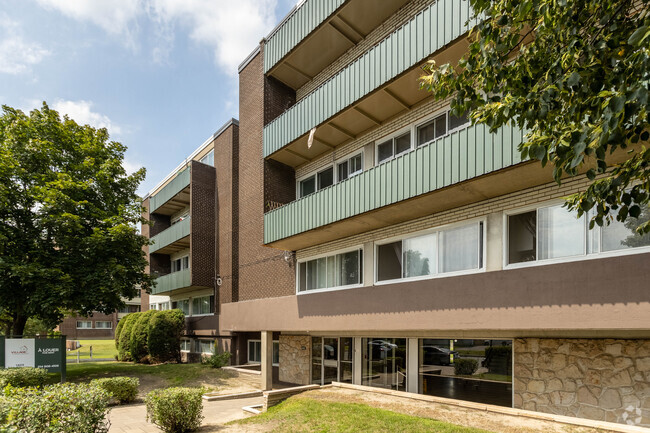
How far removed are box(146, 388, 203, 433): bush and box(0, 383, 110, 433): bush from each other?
1.79m

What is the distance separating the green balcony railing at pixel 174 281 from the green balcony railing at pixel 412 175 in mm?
12226

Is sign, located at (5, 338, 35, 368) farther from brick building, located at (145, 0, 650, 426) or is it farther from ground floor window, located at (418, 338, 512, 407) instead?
ground floor window, located at (418, 338, 512, 407)

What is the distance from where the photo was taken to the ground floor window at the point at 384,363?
43.9 feet

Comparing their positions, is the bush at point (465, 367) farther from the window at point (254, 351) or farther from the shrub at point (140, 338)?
the shrub at point (140, 338)

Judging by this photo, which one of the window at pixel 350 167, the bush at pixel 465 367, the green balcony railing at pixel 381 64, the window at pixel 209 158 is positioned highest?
the window at pixel 209 158

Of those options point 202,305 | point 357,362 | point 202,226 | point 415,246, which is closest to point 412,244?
point 415,246

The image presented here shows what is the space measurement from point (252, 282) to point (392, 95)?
10609 mm

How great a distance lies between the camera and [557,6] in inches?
172

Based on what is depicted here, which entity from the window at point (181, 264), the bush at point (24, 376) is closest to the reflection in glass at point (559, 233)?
the bush at point (24, 376)

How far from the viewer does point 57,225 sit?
1778 cm

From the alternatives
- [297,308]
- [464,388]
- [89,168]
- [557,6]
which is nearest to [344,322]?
[297,308]

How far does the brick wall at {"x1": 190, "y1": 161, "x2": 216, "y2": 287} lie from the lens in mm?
24156

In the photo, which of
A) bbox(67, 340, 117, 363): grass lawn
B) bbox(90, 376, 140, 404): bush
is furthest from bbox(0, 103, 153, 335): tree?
bbox(67, 340, 117, 363): grass lawn

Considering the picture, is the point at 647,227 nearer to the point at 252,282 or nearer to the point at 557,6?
the point at 557,6
